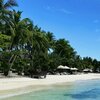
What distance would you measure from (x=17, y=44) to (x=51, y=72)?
2086 centimetres

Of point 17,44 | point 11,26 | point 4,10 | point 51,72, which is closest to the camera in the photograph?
point 4,10

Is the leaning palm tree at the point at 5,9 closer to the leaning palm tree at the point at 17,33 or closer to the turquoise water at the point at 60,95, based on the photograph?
the leaning palm tree at the point at 17,33

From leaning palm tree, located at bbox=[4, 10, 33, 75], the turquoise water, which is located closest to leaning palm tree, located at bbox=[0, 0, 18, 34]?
leaning palm tree, located at bbox=[4, 10, 33, 75]

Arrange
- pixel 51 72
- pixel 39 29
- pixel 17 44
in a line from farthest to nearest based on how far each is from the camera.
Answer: pixel 51 72, pixel 39 29, pixel 17 44

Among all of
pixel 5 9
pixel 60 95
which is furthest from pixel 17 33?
pixel 60 95

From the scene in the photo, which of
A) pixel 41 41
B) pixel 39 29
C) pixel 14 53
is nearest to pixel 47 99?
pixel 14 53

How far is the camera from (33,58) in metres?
46.8

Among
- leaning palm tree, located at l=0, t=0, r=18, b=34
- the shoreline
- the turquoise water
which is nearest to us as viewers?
the turquoise water

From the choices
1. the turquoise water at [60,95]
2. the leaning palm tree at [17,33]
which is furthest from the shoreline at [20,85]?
the leaning palm tree at [17,33]

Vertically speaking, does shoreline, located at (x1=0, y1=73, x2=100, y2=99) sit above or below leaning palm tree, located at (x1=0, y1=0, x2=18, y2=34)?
below

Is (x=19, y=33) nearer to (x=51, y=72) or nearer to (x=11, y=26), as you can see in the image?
(x=11, y=26)

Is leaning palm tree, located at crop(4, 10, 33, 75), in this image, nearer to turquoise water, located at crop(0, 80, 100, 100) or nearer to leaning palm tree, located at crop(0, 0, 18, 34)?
leaning palm tree, located at crop(0, 0, 18, 34)

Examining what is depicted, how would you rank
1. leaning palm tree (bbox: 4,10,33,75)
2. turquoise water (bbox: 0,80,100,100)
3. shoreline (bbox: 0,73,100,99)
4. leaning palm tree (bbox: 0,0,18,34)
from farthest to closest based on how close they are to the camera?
leaning palm tree (bbox: 4,10,33,75) < leaning palm tree (bbox: 0,0,18,34) < shoreline (bbox: 0,73,100,99) < turquoise water (bbox: 0,80,100,100)

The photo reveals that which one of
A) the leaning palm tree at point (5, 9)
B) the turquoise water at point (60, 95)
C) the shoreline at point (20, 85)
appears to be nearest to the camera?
the turquoise water at point (60, 95)
